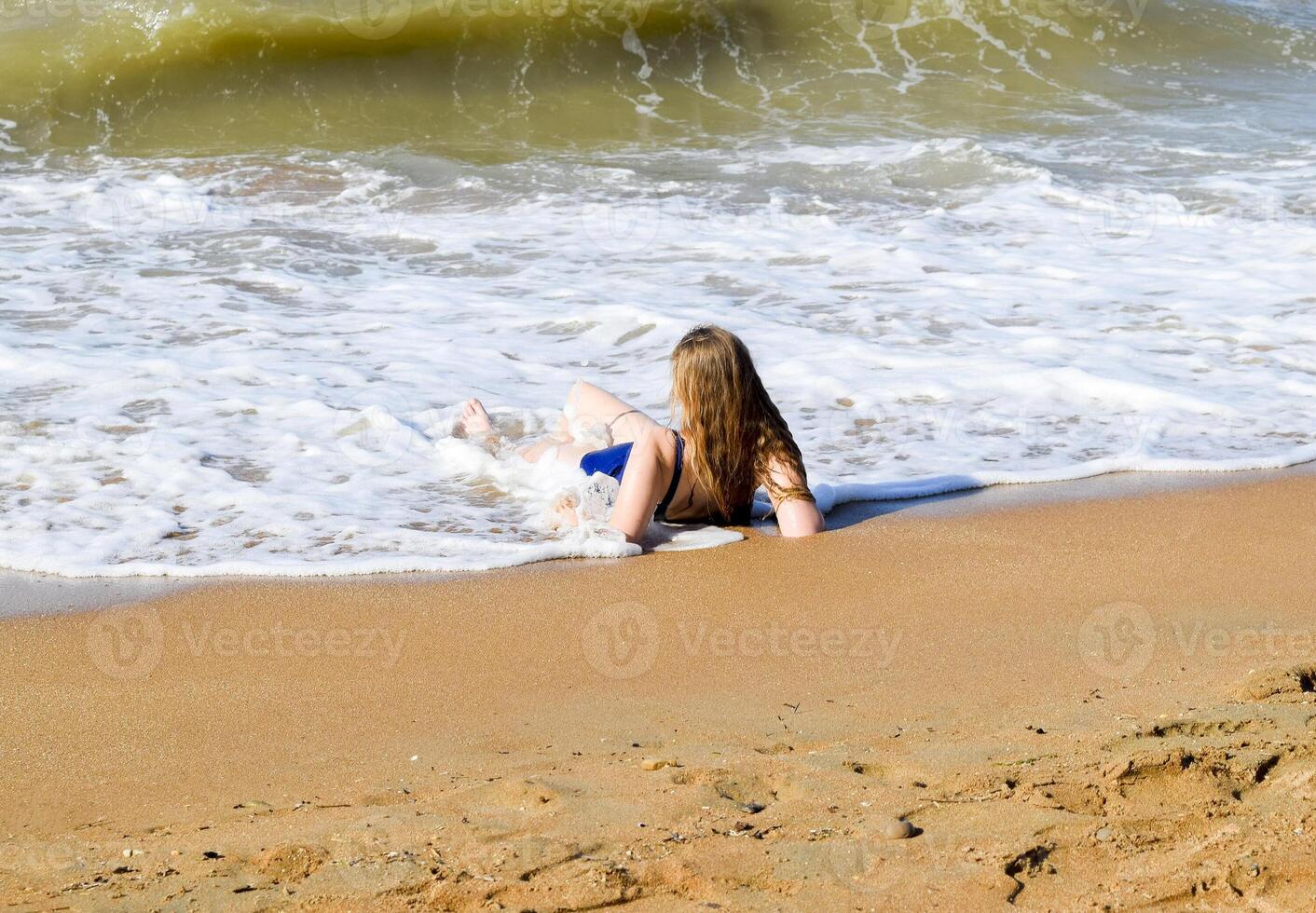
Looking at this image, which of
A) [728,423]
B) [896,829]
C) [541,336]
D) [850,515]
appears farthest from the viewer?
[541,336]

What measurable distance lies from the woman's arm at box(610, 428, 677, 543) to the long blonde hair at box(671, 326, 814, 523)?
0.10 metres

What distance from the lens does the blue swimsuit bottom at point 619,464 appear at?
14.6 ft

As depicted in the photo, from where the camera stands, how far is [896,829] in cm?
230

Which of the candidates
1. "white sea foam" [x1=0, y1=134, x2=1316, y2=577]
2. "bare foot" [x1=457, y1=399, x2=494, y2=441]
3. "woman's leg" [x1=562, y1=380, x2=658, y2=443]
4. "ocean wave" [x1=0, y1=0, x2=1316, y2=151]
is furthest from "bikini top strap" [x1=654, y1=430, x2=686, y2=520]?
"ocean wave" [x1=0, y1=0, x2=1316, y2=151]

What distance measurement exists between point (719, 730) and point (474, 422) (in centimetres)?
263

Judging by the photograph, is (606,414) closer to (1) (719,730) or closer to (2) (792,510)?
(2) (792,510)

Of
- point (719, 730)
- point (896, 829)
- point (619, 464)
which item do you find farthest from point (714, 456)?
point (896, 829)

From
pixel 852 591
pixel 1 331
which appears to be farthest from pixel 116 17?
pixel 852 591

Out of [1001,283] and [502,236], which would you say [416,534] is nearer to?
[1001,283]

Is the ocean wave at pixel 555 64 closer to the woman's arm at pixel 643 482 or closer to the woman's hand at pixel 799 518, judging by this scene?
the woman's arm at pixel 643 482

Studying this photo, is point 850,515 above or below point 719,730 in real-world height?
below

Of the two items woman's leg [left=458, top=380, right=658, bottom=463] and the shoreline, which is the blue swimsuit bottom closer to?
woman's leg [left=458, top=380, right=658, bottom=463]

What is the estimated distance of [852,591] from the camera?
152 inches

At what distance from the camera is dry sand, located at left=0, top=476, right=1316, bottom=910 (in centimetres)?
219
